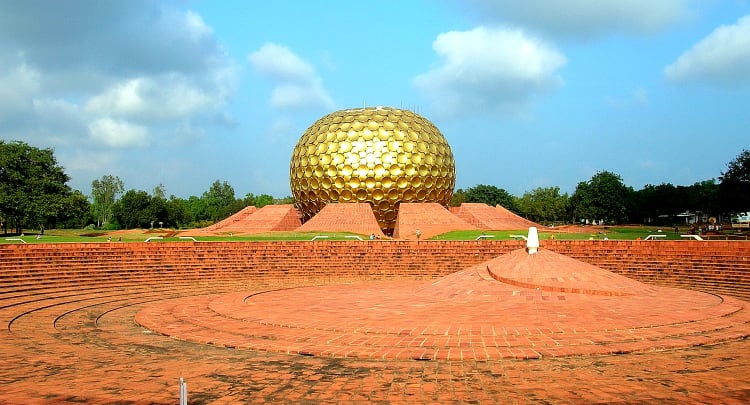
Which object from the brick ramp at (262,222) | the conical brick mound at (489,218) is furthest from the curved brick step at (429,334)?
the conical brick mound at (489,218)

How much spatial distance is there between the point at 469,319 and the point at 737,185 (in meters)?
32.8

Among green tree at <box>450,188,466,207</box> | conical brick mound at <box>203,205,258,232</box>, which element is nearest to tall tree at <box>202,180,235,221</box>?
green tree at <box>450,188,466,207</box>

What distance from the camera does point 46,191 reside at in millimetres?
37938

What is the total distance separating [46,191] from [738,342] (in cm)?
3940

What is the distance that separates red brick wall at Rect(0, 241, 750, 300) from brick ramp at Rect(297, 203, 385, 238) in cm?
1010

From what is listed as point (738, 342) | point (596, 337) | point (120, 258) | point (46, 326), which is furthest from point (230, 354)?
point (120, 258)

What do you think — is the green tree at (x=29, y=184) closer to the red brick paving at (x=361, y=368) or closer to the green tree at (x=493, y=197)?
the red brick paving at (x=361, y=368)

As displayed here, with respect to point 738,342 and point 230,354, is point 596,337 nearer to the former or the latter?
point 738,342

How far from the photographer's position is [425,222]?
100 ft

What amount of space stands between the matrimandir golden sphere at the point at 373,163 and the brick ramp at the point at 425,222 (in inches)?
73.9

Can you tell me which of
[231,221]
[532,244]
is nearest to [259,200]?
[231,221]

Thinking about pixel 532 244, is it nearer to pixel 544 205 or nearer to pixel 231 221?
pixel 231 221

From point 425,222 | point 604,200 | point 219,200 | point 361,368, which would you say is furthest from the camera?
point 219,200

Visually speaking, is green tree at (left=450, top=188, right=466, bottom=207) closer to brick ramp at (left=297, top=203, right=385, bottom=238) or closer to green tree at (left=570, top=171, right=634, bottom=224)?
green tree at (left=570, top=171, right=634, bottom=224)
